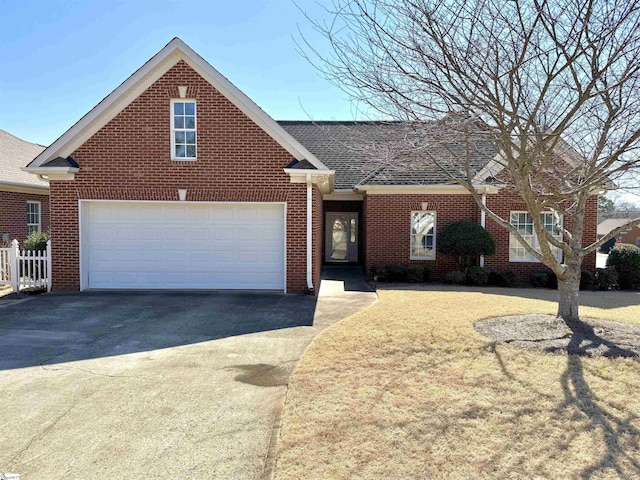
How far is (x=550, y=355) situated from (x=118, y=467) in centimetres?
554

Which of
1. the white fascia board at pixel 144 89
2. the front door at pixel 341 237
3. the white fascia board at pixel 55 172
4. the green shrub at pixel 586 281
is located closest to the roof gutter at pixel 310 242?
the white fascia board at pixel 144 89

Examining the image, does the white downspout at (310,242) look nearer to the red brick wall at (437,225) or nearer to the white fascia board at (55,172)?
the red brick wall at (437,225)

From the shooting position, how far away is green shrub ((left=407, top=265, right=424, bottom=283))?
568 inches

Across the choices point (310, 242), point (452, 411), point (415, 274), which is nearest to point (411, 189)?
point (415, 274)

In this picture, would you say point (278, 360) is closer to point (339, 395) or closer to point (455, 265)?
point (339, 395)

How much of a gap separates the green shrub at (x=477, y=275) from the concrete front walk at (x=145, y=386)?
250 inches

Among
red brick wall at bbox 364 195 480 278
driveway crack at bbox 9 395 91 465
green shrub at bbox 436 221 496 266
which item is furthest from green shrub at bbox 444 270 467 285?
driveway crack at bbox 9 395 91 465

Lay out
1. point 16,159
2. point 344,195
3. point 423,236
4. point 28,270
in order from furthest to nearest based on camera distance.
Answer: point 344,195 → point 16,159 → point 423,236 → point 28,270

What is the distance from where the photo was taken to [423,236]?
15500mm

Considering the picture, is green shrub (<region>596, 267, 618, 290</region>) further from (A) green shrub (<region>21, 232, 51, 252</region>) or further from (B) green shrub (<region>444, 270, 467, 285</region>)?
(A) green shrub (<region>21, 232, 51, 252</region>)

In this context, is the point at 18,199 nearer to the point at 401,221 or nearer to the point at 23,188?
the point at 23,188

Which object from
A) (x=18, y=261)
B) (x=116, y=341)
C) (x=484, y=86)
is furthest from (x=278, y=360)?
(x=18, y=261)

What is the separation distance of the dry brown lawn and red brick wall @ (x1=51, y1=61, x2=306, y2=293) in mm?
5318

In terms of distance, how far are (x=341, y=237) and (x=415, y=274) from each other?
588cm
